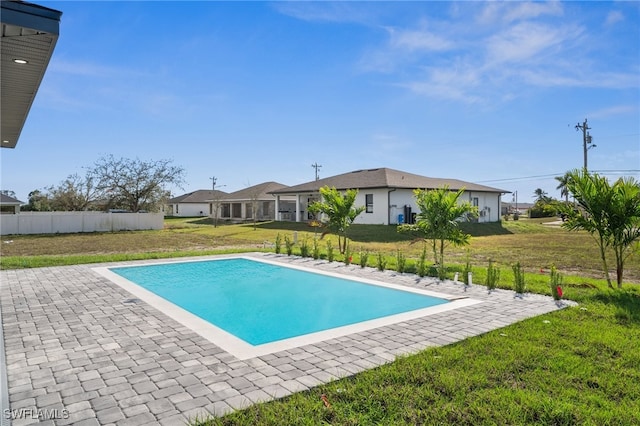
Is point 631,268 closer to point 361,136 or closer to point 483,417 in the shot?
point 483,417

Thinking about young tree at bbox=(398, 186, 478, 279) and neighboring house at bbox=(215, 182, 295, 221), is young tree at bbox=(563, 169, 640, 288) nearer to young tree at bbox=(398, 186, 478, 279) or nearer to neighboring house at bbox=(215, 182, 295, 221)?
young tree at bbox=(398, 186, 478, 279)

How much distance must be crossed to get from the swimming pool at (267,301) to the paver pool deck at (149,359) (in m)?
0.34

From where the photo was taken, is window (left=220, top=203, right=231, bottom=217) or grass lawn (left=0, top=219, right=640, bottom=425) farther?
window (left=220, top=203, right=231, bottom=217)

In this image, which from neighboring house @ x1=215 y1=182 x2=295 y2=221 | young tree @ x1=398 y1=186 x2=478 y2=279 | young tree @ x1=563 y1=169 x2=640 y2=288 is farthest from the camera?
neighboring house @ x1=215 y1=182 x2=295 y2=221

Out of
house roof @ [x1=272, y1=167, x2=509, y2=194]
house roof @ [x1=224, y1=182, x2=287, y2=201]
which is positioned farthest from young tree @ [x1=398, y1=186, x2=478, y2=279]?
house roof @ [x1=224, y1=182, x2=287, y2=201]

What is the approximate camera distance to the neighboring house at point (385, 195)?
28641mm

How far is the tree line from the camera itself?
35.9 meters

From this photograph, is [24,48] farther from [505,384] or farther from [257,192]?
[257,192]

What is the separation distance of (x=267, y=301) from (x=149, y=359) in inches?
164

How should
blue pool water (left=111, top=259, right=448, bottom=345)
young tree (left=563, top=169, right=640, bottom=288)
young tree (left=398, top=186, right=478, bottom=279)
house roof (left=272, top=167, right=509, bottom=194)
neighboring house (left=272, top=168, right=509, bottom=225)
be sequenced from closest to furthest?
blue pool water (left=111, top=259, right=448, bottom=345)
young tree (left=563, top=169, right=640, bottom=288)
young tree (left=398, top=186, right=478, bottom=279)
neighboring house (left=272, top=168, right=509, bottom=225)
house roof (left=272, top=167, right=509, bottom=194)

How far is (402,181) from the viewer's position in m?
30.9

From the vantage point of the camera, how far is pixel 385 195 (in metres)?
28.6

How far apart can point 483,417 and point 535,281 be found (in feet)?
22.4

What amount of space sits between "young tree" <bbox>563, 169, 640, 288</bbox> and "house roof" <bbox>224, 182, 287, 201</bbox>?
32.2 metres
